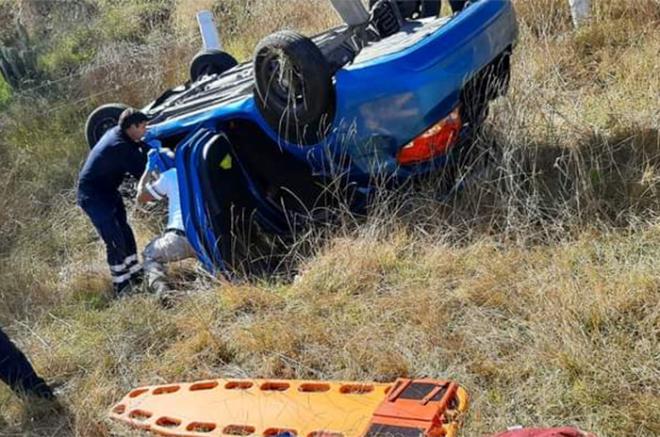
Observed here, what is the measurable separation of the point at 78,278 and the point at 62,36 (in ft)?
26.2

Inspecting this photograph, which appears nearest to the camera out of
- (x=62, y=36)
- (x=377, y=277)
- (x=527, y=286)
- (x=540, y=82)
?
(x=527, y=286)

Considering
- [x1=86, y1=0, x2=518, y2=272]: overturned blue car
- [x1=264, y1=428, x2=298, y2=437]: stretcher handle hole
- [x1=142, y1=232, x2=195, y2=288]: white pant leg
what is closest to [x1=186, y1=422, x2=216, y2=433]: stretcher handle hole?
[x1=264, y1=428, x2=298, y2=437]: stretcher handle hole

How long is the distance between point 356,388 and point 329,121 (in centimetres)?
164

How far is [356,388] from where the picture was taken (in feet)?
11.3

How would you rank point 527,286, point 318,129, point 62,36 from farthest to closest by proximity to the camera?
point 62,36, point 318,129, point 527,286

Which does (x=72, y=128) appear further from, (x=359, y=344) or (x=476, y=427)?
(x=476, y=427)

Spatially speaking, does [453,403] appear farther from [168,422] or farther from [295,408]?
[168,422]

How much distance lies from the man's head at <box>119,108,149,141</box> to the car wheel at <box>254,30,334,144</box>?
1.10 meters

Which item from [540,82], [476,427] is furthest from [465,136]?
[476,427]

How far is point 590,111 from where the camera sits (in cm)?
530

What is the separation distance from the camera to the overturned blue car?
14.3ft

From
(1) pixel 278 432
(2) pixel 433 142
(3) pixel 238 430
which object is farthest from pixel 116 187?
(1) pixel 278 432

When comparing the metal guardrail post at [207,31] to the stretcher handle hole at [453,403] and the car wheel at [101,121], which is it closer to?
the car wheel at [101,121]

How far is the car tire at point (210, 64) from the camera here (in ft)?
21.9
